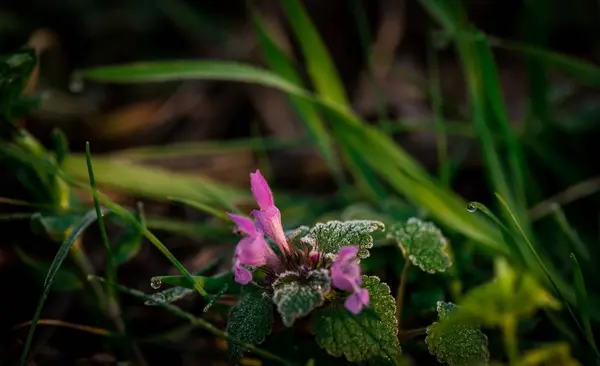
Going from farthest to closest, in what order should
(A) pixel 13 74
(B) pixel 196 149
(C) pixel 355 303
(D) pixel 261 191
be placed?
(B) pixel 196 149 < (A) pixel 13 74 < (D) pixel 261 191 < (C) pixel 355 303

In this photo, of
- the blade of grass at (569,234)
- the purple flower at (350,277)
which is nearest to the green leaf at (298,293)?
the purple flower at (350,277)

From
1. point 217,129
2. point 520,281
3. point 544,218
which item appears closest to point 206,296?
point 520,281

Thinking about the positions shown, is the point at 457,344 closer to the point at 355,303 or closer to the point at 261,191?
the point at 355,303

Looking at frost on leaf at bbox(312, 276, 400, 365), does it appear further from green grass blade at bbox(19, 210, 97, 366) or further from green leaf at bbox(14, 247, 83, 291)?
green leaf at bbox(14, 247, 83, 291)

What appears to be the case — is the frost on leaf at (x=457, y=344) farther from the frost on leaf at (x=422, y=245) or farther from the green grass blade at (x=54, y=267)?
the green grass blade at (x=54, y=267)

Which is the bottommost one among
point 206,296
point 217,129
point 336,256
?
point 217,129

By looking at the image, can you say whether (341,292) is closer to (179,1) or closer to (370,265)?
(370,265)

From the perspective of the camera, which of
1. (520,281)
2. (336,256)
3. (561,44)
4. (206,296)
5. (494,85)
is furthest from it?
(561,44)

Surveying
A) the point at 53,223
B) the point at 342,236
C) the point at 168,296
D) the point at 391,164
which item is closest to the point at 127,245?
the point at 53,223
